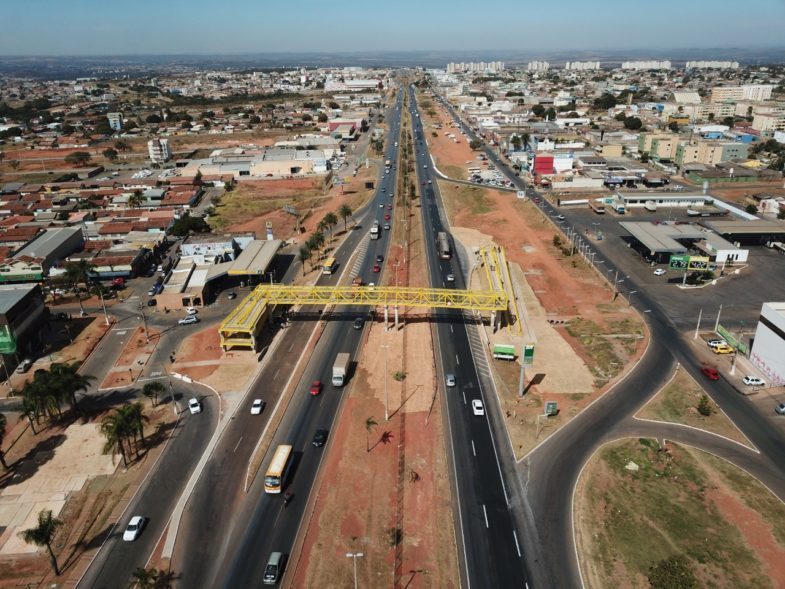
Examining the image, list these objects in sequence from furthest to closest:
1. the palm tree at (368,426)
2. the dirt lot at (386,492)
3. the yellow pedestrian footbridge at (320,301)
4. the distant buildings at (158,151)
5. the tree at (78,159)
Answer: the tree at (78,159) < the distant buildings at (158,151) < the yellow pedestrian footbridge at (320,301) < the palm tree at (368,426) < the dirt lot at (386,492)

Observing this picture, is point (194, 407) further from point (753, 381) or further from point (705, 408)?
point (753, 381)

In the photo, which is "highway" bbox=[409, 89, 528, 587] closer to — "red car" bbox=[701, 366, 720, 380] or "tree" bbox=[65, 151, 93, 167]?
"red car" bbox=[701, 366, 720, 380]

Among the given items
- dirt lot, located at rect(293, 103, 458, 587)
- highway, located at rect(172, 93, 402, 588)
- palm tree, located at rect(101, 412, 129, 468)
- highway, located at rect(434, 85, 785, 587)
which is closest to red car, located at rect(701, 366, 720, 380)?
highway, located at rect(434, 85, 785, 587)

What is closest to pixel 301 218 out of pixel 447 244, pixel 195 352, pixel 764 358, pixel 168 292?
pixel 447 244

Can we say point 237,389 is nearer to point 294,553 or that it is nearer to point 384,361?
point 384,361

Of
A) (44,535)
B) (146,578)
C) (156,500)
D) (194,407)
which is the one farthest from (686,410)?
(44,535)

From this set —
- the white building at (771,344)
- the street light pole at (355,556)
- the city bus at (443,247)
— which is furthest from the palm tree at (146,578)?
the city bus at (443,247)

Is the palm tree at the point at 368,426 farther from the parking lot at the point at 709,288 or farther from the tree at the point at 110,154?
the tree at the point at 110,154
